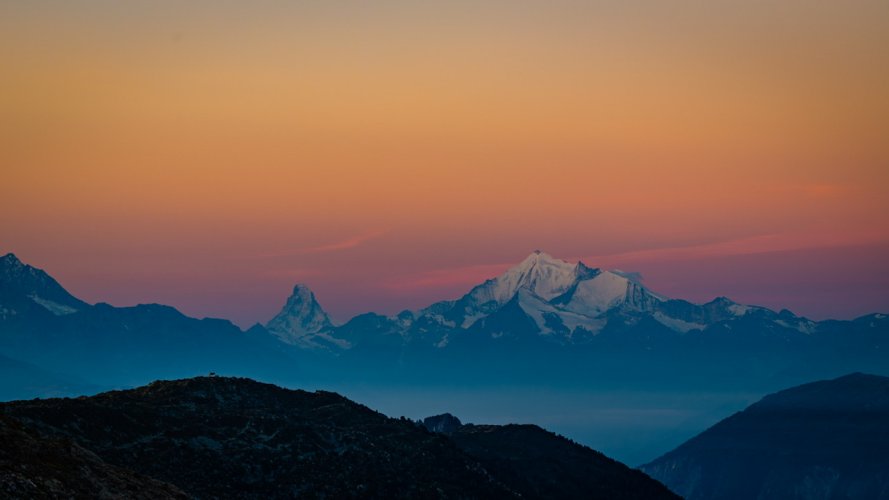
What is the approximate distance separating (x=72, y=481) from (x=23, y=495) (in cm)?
1447

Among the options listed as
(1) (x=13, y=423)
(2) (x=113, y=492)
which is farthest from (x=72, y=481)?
(1) (x=13, y=423)

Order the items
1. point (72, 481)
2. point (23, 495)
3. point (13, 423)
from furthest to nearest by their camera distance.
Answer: point (13, 423)
point (72, 481)
point (23, 495)

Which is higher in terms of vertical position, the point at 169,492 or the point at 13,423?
the point at 13,423

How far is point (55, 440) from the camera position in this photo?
165875 mm

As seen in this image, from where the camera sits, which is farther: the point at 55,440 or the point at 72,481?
the point at 55,440

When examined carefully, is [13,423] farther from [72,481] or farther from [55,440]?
[72,481]

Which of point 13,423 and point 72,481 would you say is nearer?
point 72,481

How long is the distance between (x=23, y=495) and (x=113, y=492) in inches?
823

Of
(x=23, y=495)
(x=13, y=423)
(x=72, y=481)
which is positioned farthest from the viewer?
(x=13, y=423)

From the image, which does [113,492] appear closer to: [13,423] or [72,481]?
[72,481]

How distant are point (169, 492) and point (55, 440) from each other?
1787cm

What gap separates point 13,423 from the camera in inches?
6447

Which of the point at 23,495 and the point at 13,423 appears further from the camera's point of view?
the point at 13,423

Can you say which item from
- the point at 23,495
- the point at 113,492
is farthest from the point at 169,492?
the point at 23,495
